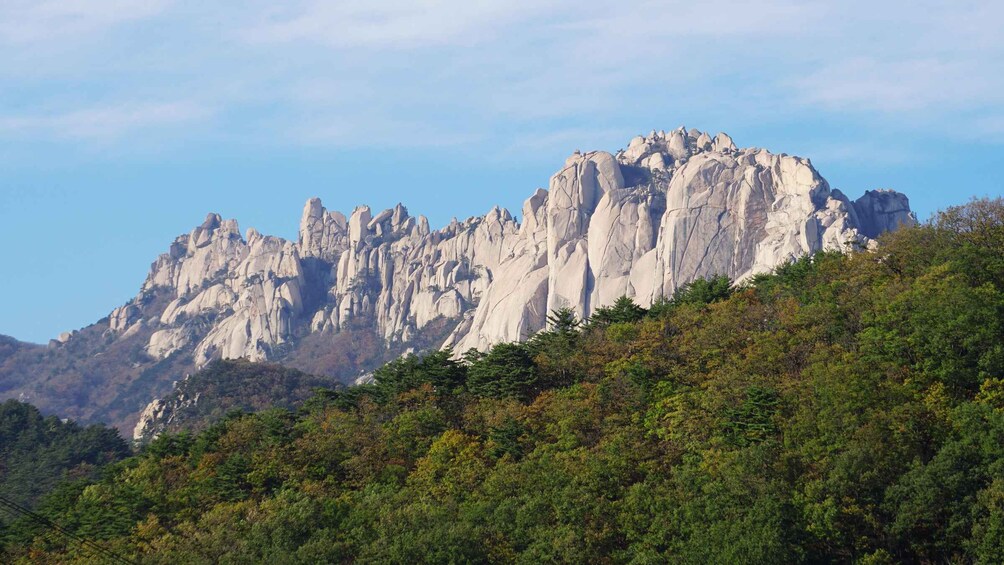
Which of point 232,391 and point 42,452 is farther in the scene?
point 232,391

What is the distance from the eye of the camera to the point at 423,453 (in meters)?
56.7

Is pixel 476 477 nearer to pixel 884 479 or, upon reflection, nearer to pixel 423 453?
pixel 423 453

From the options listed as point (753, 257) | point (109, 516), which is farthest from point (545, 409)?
point (753, 257)

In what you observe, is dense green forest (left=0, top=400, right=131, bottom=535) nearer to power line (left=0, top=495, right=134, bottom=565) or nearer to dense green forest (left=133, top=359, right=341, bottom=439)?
dense green forest (left=133, top=359, right=341, bottom=439)

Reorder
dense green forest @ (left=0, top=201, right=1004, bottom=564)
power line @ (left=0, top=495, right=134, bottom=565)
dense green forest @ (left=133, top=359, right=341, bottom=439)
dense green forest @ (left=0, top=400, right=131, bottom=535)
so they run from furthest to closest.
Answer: dense green forest @ (left=133, top=359, right=341, bottom=439)
dense green forest @ (left=0, top=400, right=131, bottom=535)
power line @ (left=0, top=495, right=134, bottom=565)
dense green forest @ (left=0, top=201, right=1004, bottom=564)

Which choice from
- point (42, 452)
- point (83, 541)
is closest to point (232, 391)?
point (42, 452)

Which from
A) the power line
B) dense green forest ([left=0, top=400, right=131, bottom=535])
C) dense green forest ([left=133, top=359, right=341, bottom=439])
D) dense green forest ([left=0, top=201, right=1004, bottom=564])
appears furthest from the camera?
dense green forest ([left=133, top=359, right=341, bottom=439])

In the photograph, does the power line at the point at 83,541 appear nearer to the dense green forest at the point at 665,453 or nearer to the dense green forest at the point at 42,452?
the dense green forest at the point at 665,453

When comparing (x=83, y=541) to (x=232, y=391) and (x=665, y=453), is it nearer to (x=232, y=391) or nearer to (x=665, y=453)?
(x=665, y=453)

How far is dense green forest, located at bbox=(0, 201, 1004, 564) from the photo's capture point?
42.0 m

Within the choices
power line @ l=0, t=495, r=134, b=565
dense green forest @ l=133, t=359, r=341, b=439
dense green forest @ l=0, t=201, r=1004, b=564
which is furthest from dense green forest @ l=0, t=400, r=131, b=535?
power line @ l=0, t=495, r=134, b=565

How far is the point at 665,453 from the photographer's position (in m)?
48.9

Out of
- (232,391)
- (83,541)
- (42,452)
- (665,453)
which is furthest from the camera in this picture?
(232,391)

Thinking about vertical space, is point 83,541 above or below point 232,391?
below
